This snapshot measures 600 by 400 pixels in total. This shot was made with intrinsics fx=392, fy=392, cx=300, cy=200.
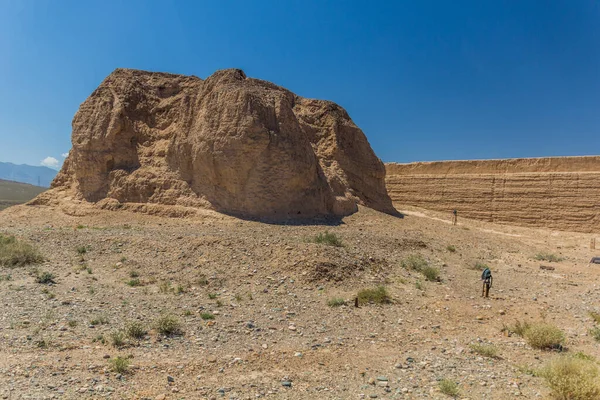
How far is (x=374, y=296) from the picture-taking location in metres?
7.67

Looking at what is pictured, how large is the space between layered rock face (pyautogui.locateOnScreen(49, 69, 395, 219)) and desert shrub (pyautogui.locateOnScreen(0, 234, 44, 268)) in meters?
6.34

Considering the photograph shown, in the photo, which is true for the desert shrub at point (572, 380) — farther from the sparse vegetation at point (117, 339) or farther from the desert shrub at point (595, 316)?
the sparse vegetation at point (117, 339)

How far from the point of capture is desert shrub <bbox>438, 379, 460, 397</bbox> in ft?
14.1

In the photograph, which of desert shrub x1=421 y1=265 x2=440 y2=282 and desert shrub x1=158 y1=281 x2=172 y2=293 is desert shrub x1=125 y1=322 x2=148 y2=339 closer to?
desert shrub x1=158 y1=281 x2=172 y2=293

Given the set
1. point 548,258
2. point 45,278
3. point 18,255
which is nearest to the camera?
point 45,278

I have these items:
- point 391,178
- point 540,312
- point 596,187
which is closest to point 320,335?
point 540,312

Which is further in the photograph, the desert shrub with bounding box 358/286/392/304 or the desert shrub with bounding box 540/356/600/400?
the desert shrub with bounding box 358/286/392/304

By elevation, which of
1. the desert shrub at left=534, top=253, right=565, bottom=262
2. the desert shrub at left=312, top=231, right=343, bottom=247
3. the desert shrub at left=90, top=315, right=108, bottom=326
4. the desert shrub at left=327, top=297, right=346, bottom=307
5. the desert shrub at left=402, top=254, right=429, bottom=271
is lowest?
the desert shrub at left=90, top=315, right=108, bottom=326

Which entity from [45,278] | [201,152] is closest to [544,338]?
[45,278]

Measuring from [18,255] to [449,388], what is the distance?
977cm

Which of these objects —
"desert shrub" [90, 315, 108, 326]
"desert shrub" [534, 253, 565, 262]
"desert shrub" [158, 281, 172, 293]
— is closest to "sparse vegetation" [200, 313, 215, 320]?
"desert shrub" [90, 315, 108, 326]

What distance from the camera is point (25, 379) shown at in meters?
4.14

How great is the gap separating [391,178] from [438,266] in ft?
68.5

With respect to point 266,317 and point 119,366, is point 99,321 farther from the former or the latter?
point 266,317
